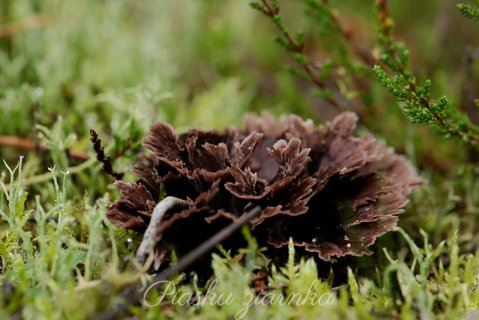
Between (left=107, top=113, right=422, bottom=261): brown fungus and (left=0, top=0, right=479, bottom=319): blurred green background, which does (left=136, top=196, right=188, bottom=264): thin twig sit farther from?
(left=0, top=0, right=479, bottom=319): blurred green background

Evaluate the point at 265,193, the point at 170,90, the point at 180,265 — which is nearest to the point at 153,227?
the point at 180,265

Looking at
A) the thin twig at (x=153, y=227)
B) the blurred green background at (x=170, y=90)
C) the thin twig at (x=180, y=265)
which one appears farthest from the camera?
the blurred green background at (x=170, y=90)

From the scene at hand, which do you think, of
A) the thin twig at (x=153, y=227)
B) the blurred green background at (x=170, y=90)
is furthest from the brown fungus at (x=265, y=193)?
the blurred green background at (x=170, y=90)

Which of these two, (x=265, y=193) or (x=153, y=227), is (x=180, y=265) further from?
(x=265, y=193)

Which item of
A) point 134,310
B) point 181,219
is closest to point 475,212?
point 181,219

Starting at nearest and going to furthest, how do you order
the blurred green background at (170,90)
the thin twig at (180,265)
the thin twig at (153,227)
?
1. the thin twig at (180,265)
2. the thin twig at (153,227)
3. the blurred green background at (170,90)

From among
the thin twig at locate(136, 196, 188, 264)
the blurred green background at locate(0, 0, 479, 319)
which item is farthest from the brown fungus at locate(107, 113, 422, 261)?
the blurred green background at locate(0, 0, 479, 319)

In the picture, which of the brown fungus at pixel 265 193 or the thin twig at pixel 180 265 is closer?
the thin twig at pixel 180 265

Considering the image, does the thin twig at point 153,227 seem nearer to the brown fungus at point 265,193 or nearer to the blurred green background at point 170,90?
the brown fungus at point 265,193
